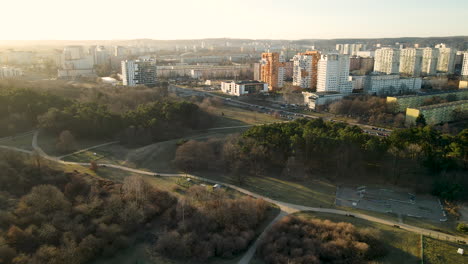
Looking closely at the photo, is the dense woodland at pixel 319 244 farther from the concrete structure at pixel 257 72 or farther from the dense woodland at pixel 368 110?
the concrete structure at pixel 257 72

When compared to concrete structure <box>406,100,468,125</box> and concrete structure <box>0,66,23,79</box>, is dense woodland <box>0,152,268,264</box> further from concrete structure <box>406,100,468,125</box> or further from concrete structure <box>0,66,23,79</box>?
concrete structure <box>0,66,23,79</box>

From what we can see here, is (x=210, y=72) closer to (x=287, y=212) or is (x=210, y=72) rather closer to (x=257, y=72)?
(x=257, y=72)

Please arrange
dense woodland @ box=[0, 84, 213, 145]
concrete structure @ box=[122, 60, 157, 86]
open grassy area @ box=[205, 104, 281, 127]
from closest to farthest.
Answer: dense woodland @ box=[0, 84, 213, 145], open grassy area @ box=[205, 104, 281, 127], concrete structure @ box=[122, 60, 157, 86]

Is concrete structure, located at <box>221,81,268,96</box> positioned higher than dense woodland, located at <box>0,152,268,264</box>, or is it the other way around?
concrete structure, located at <box>221,81,268,96</box>

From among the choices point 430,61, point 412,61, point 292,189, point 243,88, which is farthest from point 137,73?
point 430,61

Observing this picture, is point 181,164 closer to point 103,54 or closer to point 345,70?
point 345,70

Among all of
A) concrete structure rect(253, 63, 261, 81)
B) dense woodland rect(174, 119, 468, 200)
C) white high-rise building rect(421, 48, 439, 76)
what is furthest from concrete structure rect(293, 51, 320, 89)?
dense woodland rect(174, 119, 468, 200)

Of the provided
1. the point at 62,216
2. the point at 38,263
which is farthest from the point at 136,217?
the point at 38,263

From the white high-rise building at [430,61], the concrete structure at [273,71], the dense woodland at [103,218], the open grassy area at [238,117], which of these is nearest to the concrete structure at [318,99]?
the open grassy area at [238,117]
